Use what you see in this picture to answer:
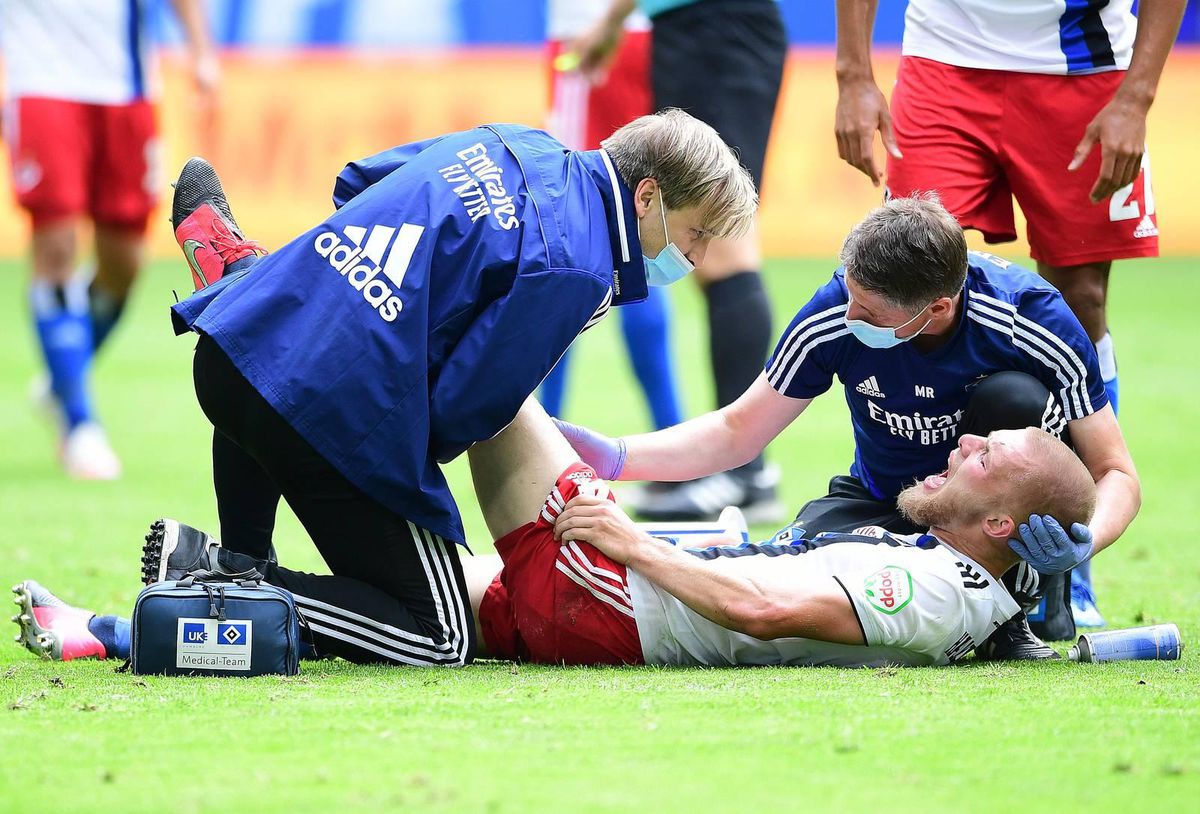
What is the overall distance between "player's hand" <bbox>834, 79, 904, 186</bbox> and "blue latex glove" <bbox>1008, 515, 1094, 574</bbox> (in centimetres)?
121

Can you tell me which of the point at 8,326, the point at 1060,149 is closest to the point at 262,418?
the point at 1060,149

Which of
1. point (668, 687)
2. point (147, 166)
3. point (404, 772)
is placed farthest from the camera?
point (147, 166)

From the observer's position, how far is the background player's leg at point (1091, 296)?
4.34m

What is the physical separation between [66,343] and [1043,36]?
4630 millimetres

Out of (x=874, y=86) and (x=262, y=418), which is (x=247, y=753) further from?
(x=874, y=86)

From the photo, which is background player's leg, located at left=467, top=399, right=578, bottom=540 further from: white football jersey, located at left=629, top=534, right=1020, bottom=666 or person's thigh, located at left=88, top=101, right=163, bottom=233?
person's thigh, located at left=88, top=101, right=163, bottom=233

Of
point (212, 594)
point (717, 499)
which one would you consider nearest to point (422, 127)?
point (717, 499)

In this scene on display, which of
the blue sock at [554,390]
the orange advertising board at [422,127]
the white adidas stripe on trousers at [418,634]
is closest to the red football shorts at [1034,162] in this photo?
the white adidas stripe on trousers at [418,634]

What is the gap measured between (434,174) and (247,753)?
142cm

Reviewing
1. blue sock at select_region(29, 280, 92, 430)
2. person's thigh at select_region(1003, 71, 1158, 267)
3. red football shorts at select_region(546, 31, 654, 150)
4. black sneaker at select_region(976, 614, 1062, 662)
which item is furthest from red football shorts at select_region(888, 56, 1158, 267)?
blue sock at select_region(29, 280, 92, 430)

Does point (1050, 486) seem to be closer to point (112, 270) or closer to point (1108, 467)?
point (1108, 467)

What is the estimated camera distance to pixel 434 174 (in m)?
3.54

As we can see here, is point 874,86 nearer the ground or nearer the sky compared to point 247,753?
nearer the sky

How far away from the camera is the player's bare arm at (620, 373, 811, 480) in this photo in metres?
4.09
